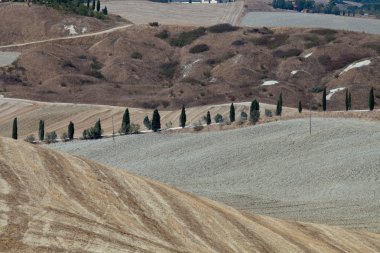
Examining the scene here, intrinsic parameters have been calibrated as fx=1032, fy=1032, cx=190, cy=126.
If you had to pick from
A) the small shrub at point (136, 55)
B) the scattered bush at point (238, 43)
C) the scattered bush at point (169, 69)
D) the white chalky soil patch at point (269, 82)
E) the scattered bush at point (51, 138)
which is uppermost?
the scattered bush at point (238, 43)

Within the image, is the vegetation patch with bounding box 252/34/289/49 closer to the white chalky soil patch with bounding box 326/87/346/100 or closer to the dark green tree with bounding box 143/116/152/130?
the white chalky soil patch with bounding box 326/87/346/100

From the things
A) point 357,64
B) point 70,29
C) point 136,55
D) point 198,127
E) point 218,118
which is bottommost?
point 198,127

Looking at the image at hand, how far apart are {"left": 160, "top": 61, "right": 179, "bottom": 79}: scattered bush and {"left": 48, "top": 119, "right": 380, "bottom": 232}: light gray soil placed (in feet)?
191

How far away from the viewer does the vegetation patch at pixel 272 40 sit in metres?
188

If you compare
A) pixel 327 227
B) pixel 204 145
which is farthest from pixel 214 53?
pixel 327 227

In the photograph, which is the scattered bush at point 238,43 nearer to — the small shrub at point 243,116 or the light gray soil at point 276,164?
the small shrub at point 243,116

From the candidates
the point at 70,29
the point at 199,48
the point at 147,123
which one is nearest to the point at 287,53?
the point at 199,48

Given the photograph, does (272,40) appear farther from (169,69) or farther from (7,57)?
(7,57)

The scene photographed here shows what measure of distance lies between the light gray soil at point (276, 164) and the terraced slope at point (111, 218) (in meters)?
16.5

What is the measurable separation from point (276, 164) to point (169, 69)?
8374 centimetres

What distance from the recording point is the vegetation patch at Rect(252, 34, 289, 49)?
618 feet

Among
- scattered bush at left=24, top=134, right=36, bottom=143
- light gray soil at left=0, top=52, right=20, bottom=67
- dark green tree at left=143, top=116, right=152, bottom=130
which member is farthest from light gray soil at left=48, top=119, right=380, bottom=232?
light gray soil at left=0, top=52, right=20, bottom=67

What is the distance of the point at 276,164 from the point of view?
99.6 meters

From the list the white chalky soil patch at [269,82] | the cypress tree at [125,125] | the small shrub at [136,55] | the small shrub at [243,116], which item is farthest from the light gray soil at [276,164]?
the small shrub at [136,55]
